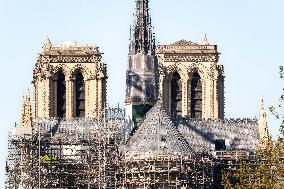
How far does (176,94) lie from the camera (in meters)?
199

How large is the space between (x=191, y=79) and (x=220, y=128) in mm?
14869

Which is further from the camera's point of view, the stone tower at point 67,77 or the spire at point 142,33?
the stone tower at point 67,77

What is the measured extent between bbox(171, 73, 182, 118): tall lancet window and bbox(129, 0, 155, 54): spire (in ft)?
59.7

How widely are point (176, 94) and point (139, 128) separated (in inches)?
1466

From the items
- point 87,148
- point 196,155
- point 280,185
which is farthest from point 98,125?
point 280,185

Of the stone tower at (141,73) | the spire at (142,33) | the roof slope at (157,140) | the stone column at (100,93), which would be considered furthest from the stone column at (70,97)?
the roof slope at (157,140)

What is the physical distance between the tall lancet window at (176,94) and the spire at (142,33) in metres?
18.2

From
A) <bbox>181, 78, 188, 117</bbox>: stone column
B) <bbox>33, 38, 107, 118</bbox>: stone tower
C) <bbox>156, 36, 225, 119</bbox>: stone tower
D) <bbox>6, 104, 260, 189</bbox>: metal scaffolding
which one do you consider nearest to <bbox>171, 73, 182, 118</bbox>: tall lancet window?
<bbox>156, 36, 225, 119</bbox>: stone tower

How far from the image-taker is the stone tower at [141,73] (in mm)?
170875

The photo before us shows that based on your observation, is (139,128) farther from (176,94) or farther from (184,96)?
(176,94)

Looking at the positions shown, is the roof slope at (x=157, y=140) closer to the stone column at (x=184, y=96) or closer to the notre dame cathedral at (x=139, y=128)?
the notre dame cathedral at (x=139, y=128)

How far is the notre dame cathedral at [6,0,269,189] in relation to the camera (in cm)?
15438

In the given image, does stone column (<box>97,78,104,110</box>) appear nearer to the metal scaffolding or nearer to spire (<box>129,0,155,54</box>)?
spire (<box>129,0,155,54</box>)

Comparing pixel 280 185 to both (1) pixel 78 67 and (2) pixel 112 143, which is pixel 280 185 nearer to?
(2) pixel 112 143
